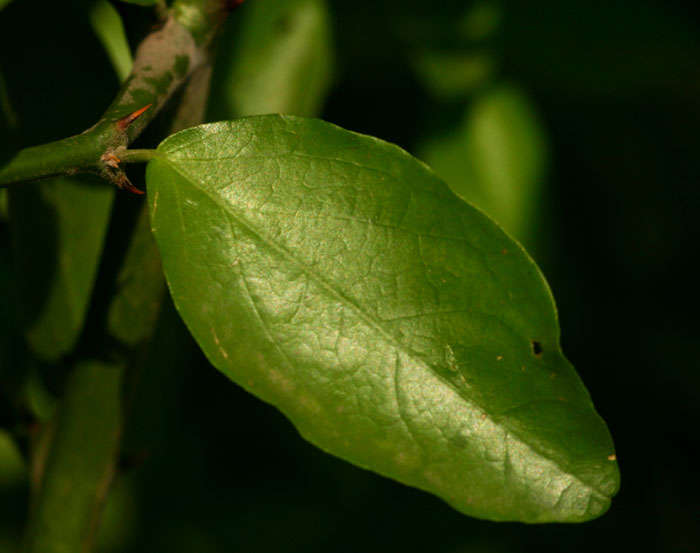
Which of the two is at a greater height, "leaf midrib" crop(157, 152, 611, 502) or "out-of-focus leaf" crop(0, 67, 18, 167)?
"out-of-focus leaf" crop(0, 67, 18, 167)

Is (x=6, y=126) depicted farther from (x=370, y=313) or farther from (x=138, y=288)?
(x=370, y=313)

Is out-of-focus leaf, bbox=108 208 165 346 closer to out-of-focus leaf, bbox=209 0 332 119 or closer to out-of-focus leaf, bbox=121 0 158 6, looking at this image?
out-of-focus leaf, bbox=121 0 158 6

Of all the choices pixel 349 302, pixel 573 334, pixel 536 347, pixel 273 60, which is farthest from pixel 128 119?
pixel 573 334

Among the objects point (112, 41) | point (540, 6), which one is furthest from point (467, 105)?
point (112, 41)

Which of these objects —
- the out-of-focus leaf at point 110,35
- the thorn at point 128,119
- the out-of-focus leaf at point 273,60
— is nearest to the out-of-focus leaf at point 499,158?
the out-of-focus leaf at point 273,60

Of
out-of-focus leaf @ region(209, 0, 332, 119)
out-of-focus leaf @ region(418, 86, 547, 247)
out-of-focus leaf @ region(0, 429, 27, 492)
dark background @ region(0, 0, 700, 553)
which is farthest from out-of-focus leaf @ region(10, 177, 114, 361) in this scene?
out-of-focus leaf @ region(0, 429, 27, 492)

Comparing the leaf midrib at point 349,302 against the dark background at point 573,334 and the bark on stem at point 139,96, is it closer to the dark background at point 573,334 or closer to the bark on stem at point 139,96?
the bark on stem at point 139,96
